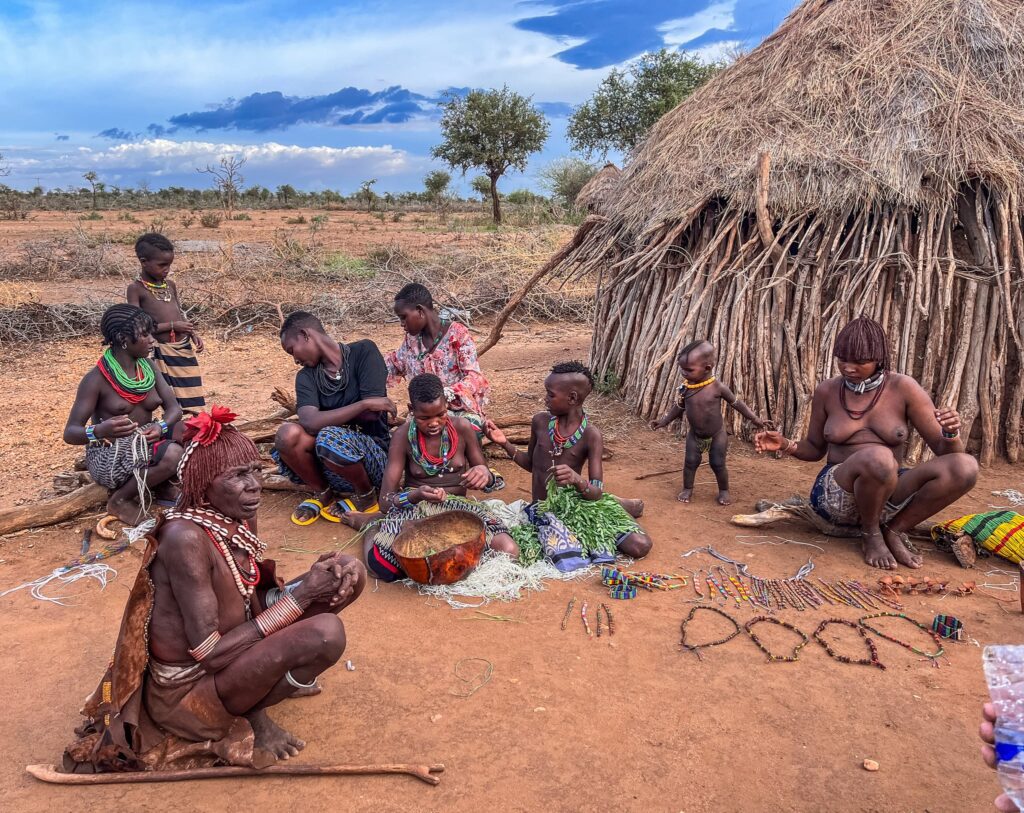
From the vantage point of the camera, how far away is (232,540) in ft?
7.66

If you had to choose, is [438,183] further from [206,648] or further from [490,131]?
[206,648]

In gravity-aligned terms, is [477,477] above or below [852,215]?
below

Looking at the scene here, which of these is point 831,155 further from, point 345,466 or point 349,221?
point 349,221

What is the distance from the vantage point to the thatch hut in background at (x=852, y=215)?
4996 mm

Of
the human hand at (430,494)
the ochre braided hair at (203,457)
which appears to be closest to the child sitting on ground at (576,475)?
the human hand at (430,494)

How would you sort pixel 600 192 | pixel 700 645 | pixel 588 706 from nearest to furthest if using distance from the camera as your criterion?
pixel 588 706 → pixel 700 645 → pixel 600 192

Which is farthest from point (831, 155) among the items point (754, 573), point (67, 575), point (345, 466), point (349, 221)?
point (349, 221)

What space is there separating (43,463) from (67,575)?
2082mm

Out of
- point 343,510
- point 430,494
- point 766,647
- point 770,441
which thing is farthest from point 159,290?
point 766,647

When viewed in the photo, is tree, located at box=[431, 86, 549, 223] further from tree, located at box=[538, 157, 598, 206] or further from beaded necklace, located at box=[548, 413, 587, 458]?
beaded necklace, located at box=[548, 413, 587, 458]

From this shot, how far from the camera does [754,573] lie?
3.71 meters

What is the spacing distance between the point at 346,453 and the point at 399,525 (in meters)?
0.80

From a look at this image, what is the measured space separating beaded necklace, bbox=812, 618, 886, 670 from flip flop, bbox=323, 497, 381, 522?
2606 mm

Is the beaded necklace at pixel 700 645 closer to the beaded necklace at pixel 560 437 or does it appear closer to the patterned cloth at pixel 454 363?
the beaded necklace at pixel 560 437
